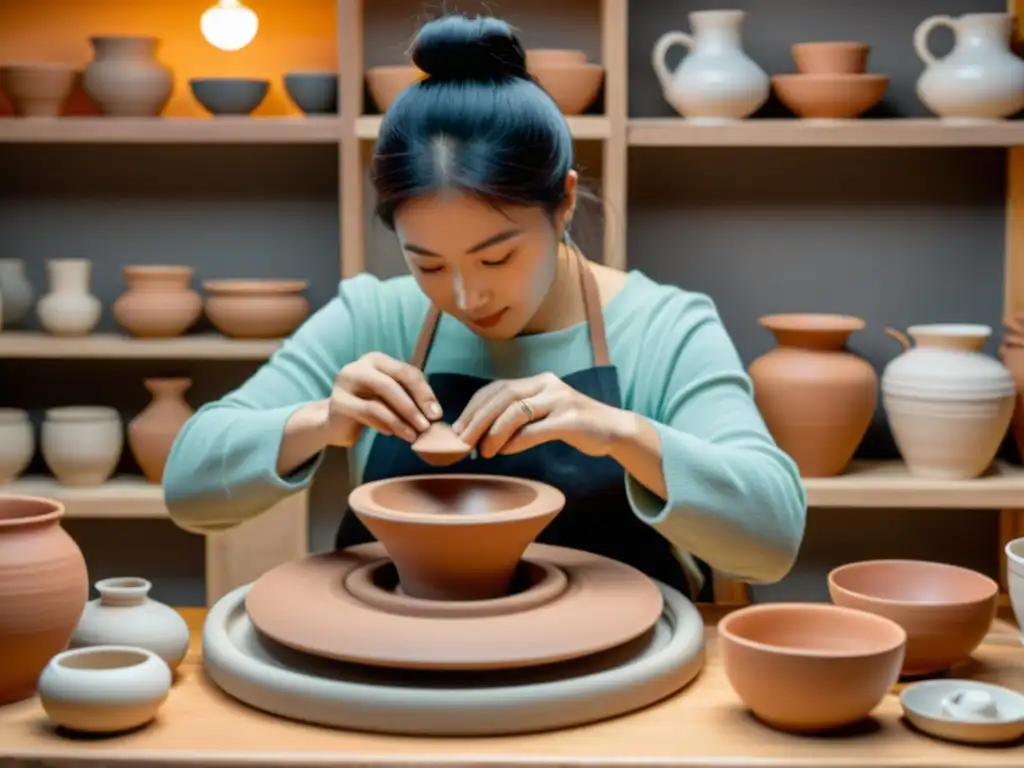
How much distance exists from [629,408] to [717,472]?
41cm

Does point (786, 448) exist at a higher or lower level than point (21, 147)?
lower

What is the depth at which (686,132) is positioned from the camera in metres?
3.23

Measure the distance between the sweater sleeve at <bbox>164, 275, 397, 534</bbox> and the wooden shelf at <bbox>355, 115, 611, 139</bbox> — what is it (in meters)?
1.07

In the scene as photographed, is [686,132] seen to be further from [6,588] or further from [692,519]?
[6,588]

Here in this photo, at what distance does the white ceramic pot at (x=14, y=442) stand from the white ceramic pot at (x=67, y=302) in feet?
0.74

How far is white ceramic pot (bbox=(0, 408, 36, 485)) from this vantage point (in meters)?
3.36

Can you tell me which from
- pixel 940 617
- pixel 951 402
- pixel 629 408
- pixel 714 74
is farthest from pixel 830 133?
pixel 940 617

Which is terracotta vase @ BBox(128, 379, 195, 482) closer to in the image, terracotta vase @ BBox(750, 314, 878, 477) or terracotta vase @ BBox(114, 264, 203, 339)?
terracotta vase @ BBox(114, 264, 203, 339)

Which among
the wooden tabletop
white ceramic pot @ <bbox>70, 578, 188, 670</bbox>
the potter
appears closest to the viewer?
the wooden tabletop

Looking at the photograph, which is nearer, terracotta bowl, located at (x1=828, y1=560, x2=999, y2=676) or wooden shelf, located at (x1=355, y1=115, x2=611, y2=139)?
terracotta bowl, located at (x1=828, y1=560, x2=999, y2=676)

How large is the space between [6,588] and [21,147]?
248cm

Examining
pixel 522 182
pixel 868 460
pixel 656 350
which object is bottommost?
pixel 868 460

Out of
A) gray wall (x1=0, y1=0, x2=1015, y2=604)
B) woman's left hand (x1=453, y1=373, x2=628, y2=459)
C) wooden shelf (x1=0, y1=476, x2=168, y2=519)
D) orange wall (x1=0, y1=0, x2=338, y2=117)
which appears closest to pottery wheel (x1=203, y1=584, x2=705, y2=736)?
woman's left hand (x1=453, y1=373, x2=628, y2=459)

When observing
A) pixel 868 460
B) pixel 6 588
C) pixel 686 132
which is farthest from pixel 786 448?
pixel 6 588
